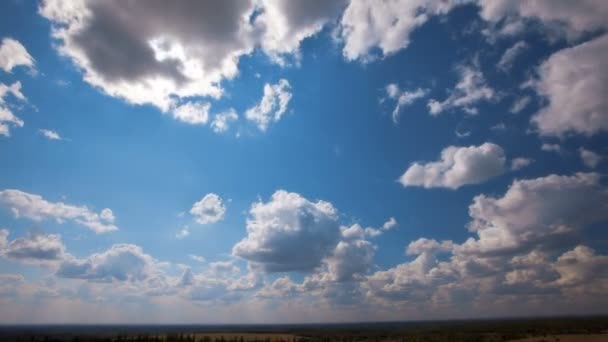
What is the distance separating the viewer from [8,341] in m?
124

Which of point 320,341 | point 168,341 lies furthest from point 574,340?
point 168,341

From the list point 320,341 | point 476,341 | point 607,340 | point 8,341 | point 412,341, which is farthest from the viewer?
point 8,341

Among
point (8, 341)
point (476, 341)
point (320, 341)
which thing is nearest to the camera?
point (476, 341)

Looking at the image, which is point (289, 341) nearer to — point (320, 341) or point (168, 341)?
point (320, 341)

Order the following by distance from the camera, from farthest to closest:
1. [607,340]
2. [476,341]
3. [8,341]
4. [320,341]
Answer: [8,341], [320,341], [476,341], [607,340]

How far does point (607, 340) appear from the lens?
266 ft

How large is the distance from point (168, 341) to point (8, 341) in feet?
266

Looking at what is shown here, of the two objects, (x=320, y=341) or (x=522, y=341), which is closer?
(x=522, y=341)

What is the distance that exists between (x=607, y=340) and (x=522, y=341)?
52.3ft

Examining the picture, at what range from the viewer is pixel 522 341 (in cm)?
8588

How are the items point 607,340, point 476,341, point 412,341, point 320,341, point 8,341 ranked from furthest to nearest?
point 8,341, point 320,341, point 412,341, point 476,341, point 607,340

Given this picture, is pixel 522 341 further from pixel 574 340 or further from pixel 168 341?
pixel 168 341

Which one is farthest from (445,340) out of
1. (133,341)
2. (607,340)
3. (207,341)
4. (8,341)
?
(8,341)

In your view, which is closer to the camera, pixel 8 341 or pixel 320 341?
pixel 320 341
